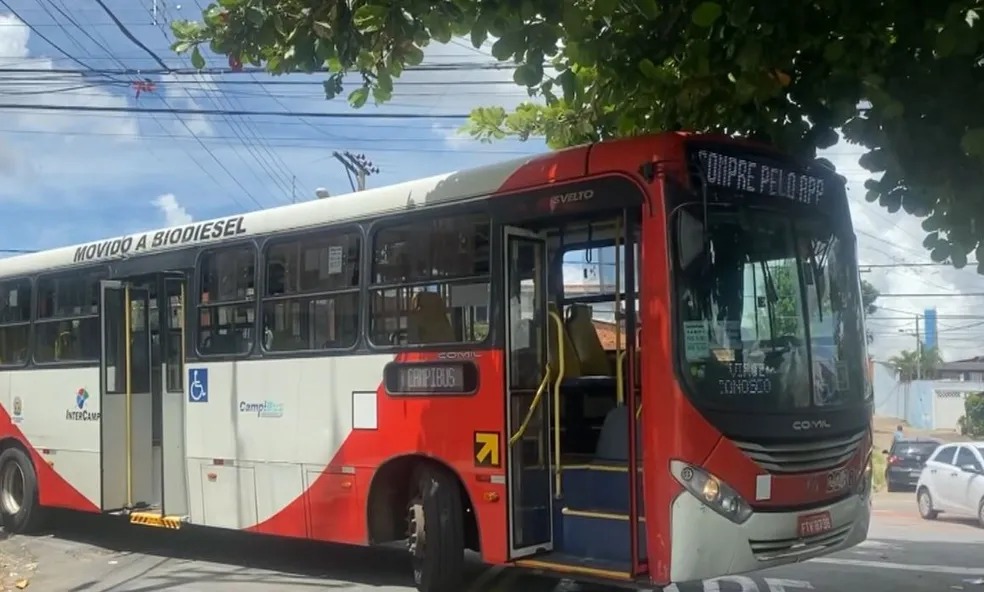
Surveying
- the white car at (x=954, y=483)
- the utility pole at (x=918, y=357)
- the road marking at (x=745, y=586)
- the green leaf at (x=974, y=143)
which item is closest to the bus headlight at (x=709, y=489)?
the road marking at (x=745, y=586)

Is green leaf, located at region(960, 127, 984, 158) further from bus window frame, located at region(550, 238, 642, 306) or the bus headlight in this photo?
the bus headlight

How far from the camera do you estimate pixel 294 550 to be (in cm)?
1119

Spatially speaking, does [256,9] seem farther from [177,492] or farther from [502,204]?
[177,492]

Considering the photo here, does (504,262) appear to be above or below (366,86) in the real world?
A: below

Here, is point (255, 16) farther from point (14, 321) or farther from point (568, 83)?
point (14, 321)

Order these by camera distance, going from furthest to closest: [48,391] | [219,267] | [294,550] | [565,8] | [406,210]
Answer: [48,391] < [294,550] < [219,267] < [406,210] < [565,8]

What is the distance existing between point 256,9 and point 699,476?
4196 mm

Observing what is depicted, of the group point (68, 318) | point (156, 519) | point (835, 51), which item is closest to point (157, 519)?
point (156, 519)

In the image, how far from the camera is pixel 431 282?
8.08m

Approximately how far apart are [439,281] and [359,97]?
1517mm

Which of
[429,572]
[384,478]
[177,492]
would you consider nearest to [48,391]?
[177,492]

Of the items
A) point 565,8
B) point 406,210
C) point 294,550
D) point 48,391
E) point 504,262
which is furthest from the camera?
point 48,391

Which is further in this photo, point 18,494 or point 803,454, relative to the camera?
point 18,494

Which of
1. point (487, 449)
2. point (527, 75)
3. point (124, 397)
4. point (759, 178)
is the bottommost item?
point (487, 449)
